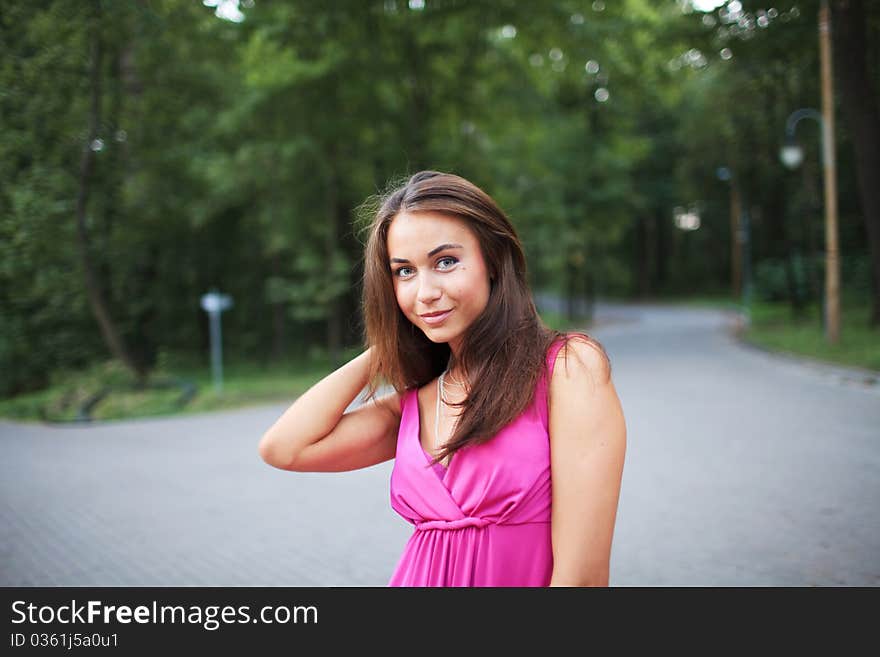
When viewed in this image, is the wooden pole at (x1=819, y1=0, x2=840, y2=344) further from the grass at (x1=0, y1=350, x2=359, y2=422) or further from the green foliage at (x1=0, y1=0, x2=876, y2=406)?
the grass at (x1=0, y1=350, x2=359, y2=422)

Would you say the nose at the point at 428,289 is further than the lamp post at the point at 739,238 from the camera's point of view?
No

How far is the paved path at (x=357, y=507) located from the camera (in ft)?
14.8

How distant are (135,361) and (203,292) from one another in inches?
352

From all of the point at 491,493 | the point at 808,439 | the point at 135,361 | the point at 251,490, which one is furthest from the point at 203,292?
the point at 491,493

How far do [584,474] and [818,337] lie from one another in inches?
732

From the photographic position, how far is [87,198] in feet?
18.7

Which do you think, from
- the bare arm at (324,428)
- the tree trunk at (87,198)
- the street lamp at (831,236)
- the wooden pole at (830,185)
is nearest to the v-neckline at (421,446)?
the bare arm at (324,428)

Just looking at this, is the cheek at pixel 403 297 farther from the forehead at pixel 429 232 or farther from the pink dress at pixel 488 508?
the pink dress at pixel 488 508

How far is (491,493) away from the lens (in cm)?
149

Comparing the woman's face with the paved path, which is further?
the paved path

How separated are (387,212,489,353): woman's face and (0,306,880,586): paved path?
10.2 feet

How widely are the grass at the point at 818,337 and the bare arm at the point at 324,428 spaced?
40.5 ft

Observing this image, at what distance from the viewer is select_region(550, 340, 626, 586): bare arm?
140 cm

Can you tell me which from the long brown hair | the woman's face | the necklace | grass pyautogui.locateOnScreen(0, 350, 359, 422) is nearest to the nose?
the woman's face
